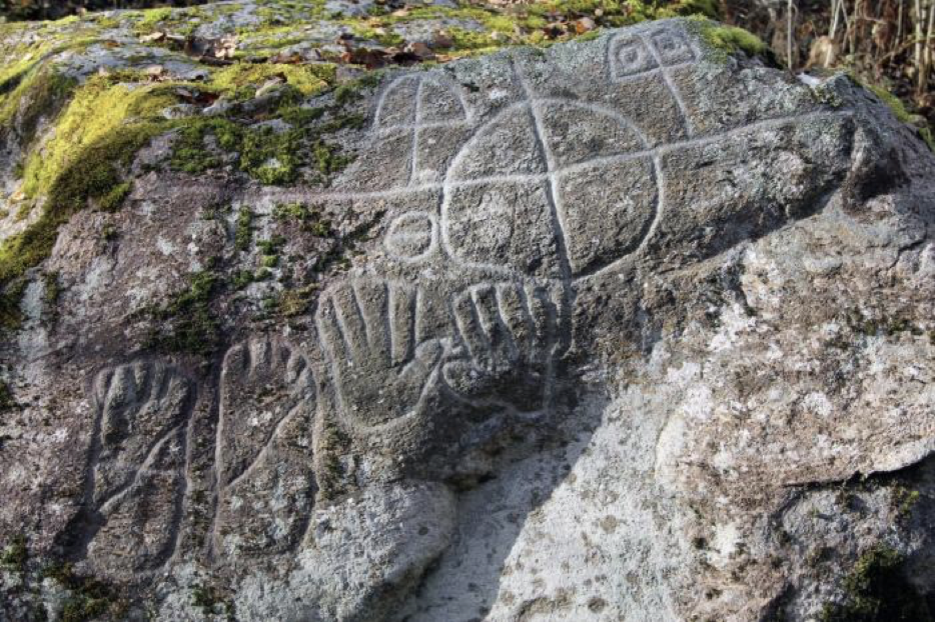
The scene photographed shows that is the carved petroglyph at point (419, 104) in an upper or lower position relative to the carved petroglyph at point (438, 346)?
upper

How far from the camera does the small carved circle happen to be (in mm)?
2592

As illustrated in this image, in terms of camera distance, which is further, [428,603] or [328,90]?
[328,90]

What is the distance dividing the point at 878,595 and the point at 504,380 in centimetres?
108

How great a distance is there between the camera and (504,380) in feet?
8.36

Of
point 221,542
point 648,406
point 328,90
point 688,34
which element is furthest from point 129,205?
point 688,34

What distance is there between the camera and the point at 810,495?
2.32 metres

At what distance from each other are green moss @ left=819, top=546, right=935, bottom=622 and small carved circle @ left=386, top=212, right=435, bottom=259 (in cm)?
137

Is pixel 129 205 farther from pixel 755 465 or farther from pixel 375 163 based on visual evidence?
pixel 755 465

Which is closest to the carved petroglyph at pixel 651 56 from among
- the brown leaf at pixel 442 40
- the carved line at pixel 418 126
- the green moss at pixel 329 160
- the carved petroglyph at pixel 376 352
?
the carved line at pixel 418 126

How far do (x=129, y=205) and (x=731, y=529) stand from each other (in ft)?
6.23

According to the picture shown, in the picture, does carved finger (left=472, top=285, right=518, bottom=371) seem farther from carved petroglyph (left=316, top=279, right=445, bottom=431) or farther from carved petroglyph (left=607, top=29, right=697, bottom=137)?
carved petroglyph (left=607, top=29, right=697, bottom=137)

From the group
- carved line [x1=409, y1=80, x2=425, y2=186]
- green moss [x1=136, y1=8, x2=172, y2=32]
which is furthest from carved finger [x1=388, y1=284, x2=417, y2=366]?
green moss [x1=136, y1=8, x2=172, y2=32]

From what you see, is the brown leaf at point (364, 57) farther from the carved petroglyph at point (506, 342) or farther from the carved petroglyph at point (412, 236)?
the carved petroglyph at point (506, 342)

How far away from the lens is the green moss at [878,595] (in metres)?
2.28
